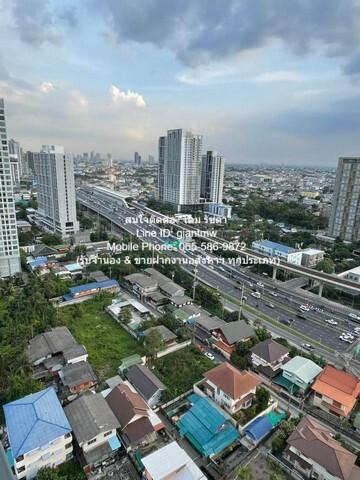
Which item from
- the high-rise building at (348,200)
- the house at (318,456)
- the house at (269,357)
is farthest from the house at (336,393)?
the high-rise building at (348,200)

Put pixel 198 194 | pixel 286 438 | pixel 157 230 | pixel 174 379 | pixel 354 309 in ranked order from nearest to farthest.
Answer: pixel 286 438
pixel 174 379
pixel 354 309
pixel 157 230
pixel 198 194

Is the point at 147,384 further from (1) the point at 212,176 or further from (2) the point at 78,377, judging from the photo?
(1) the point at 212,176

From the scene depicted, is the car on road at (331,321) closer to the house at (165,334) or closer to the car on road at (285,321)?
the car on road at (285,321)

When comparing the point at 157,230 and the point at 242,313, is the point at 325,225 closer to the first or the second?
the point at 157,230

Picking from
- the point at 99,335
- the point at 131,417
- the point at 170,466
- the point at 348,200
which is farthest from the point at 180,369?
the point at 348,200

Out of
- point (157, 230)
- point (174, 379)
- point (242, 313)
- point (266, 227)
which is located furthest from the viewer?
point (266, 227)

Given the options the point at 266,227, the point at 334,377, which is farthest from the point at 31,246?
the point at 266,227
